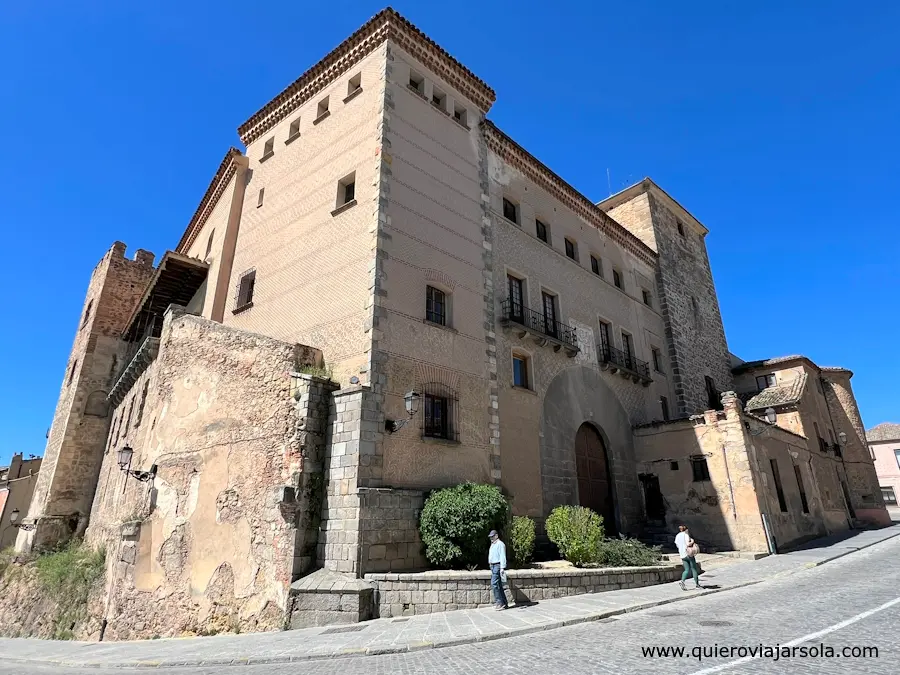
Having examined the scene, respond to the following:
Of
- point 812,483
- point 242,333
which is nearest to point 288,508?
point 242,333

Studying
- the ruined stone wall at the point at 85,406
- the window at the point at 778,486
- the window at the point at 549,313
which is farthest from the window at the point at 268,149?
the window at the point at 778,486

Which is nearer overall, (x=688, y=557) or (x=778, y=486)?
(x=688, y=557)

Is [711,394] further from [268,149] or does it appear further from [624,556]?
[268,149]

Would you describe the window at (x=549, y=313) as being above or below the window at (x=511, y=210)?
below

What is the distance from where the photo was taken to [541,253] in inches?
722

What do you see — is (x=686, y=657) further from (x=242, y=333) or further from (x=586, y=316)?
(x=586, y=316)

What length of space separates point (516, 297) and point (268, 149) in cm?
1036

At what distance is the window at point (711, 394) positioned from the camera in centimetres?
2555

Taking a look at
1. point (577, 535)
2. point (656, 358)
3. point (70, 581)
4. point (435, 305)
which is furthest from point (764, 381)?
point (70, 581)

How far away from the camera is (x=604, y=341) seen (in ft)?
66.1

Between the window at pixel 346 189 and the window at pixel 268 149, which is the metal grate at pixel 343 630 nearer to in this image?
the window at pixel 346 189

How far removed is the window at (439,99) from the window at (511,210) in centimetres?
359

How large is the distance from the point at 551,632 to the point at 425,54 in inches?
620

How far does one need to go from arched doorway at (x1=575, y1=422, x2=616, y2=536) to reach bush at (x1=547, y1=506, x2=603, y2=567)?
3.72 metres
